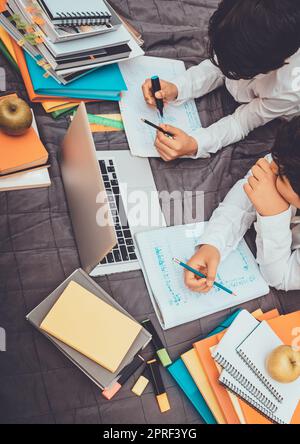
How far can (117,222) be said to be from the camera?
37.4 inches

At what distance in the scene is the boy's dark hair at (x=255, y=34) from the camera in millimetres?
872

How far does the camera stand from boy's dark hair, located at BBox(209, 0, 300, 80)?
0.87m

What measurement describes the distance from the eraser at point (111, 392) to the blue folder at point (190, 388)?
0.11 metres

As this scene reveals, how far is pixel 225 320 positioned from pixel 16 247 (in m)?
0.46

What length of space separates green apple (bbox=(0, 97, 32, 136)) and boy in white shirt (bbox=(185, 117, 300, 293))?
18.1 inches

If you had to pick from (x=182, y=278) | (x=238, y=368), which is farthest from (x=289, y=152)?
(x=238, y=368)

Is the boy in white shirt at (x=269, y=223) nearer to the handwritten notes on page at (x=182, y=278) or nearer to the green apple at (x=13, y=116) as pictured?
the handwritten notes on page at (x=182, y=278)

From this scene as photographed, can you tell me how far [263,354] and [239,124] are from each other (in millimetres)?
596

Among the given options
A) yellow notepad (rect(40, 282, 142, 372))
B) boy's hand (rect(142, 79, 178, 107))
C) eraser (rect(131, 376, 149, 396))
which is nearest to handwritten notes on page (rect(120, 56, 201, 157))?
boy's hand (rect(142, 79, 178, 107))

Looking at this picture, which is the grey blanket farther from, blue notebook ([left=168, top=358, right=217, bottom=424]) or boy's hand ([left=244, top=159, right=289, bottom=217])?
boy's hand ([left=244, top=159, right=289, bottom=217])

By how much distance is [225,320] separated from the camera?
3.10ft

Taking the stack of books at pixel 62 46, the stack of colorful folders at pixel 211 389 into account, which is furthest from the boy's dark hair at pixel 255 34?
the stack of colorful folders at pixel 211 389

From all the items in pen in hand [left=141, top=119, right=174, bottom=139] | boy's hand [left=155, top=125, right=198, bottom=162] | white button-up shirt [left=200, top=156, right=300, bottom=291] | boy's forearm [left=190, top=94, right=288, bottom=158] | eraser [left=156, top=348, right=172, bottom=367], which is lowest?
eraser [left=156, top=348, right=172, bottom=367]
